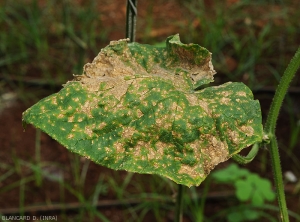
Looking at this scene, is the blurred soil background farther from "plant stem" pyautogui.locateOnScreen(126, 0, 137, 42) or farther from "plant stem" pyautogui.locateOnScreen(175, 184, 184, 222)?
"plant stem" pyautogui.locateOnScreen(126, 0, 137, 42)

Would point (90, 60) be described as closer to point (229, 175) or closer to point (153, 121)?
point (229, 175)

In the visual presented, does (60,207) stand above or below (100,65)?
below

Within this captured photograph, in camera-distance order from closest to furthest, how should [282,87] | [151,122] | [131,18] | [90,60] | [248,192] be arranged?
[151,122], [282,87], [131,18], [248,192], [90,60]

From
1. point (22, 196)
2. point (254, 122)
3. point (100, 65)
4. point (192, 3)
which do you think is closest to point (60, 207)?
point (22, 196)

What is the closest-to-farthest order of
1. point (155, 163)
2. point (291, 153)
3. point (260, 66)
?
point (155, 163), point (291, 153), point (260, 66)

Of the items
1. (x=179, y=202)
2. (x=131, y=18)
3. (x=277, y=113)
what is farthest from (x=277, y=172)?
(x=131, y=18)

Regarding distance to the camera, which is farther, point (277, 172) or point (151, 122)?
point (277, 172)

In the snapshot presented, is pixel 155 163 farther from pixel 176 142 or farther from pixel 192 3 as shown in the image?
pixel 192 3
